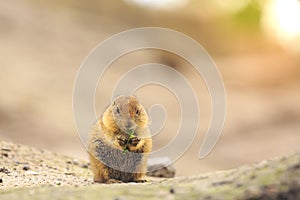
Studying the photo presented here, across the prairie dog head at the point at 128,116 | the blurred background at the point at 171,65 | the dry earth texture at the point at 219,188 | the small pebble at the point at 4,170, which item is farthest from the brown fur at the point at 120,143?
the blurred background at the point at 171,65

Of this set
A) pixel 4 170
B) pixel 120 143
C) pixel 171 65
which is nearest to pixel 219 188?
pixel 120 143

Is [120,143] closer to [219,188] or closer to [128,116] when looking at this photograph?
[128,116]

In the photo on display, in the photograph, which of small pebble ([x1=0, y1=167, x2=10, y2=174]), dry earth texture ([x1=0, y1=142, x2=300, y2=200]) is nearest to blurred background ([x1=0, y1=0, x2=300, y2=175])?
small pebble ([x1=0, y1=167, x2=10, y2=174])

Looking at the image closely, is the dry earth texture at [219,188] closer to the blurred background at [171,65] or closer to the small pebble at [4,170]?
the small pebble at [4,170]

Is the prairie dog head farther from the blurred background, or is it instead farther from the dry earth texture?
the blurred background

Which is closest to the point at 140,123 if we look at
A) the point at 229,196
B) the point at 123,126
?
the point at 123,126

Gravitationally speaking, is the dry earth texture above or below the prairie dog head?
below
